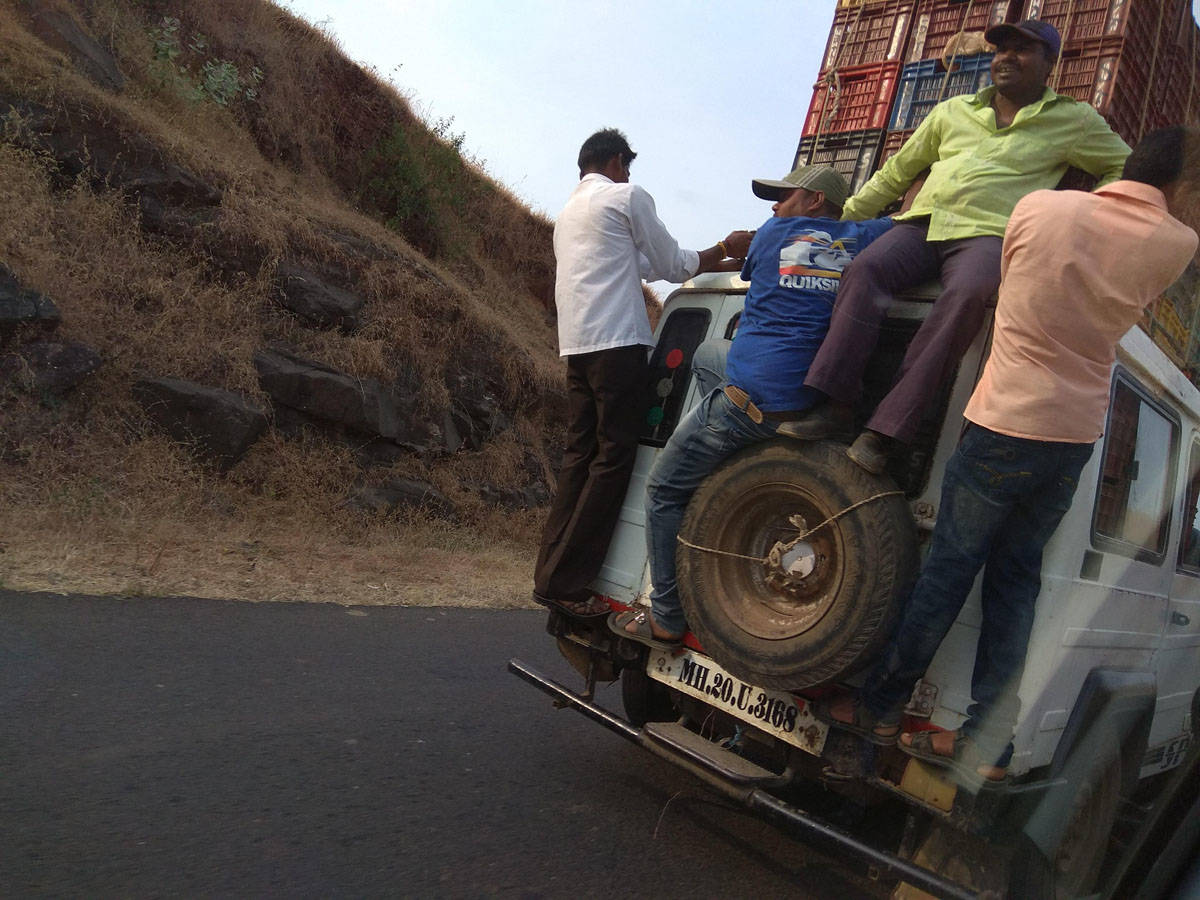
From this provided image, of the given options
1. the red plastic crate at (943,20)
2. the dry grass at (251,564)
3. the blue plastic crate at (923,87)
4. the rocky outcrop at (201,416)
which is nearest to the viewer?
the dry grass at (251,564)

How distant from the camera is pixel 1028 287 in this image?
2.58 m

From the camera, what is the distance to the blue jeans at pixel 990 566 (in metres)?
2.58

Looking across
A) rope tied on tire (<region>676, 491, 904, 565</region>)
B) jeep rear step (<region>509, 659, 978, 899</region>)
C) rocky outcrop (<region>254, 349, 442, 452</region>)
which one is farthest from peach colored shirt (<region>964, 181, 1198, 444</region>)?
rocky outcrop (<region>254, 349, 442, 452</region>)

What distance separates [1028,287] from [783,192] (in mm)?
1192

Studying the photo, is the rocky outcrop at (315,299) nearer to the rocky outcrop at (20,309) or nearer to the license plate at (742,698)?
the rocky outcrop at (20,309)

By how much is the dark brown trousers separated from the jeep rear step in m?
1.16

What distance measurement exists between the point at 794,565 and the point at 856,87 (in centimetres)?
694

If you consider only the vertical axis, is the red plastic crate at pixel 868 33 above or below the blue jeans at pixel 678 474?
above

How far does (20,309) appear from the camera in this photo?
6793 mm

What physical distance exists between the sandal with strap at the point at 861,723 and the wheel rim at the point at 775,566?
0.26m

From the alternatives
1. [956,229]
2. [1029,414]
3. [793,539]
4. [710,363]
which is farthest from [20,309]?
[1029,414]

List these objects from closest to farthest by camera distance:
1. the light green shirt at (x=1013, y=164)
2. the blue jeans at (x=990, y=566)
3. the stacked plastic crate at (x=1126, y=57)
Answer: the blue jeans at (x=990, y=566) → the light green shirt at (x=1013, y=164) → the stacked plastic crate at (x=1126, y=57)

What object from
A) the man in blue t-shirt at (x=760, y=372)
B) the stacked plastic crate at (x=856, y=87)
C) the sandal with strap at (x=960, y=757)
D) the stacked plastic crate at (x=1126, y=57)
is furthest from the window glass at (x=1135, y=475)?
the stacked plastic crate at (x=856, y=87)

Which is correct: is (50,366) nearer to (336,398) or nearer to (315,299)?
(336,398)
